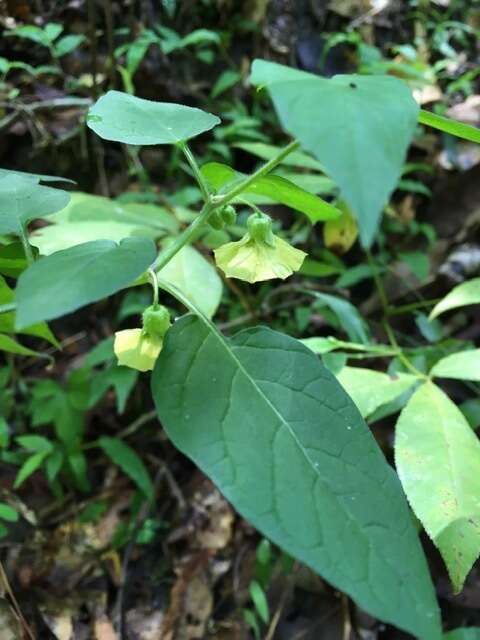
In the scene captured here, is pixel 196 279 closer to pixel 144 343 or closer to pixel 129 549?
pixel 144 343

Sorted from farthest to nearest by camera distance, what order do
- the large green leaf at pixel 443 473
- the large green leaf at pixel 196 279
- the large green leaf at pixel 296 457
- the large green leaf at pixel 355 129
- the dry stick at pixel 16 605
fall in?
the large green leaf at pixel 196 279 → the dry stick at pixel 16 605 → the large green leaf at pixel 443 473 → the large green leaf at pixel 296 457 → the large green leaf at pixel 355 129

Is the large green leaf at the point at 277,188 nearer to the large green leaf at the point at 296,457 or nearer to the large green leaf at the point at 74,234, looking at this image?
the large green leaf at the point at 296,457

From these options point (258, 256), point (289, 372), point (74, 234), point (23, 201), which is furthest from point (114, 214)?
point (289, 372)

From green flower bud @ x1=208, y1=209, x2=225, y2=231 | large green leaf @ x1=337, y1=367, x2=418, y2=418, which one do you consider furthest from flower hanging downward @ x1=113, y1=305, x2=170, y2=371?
large green leaf @ x1=337, y1=367, x2=418, y2=418

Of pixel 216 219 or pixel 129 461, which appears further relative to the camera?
pixel 129 461

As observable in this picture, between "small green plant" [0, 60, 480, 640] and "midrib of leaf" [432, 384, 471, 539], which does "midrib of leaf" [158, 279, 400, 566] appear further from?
"midrib of leaf" [432, 384, 471, 539]

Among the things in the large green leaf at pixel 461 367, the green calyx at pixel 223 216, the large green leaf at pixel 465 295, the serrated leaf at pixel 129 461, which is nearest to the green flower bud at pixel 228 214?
the green calyx at pixel 223 216
